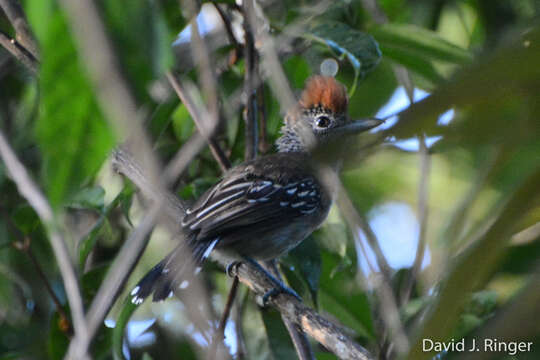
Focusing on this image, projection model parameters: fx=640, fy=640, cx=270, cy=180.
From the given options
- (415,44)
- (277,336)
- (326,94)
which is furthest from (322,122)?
(277,336)

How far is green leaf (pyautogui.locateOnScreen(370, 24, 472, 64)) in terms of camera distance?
324 cm

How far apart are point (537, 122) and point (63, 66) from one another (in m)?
0.72

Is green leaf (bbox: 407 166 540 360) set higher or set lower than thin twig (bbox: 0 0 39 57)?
lower

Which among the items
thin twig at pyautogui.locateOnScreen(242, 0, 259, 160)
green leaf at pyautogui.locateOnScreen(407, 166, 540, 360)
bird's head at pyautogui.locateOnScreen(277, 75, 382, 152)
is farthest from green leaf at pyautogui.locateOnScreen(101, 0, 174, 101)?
bird's head at pyautogui.locateOnScreen(277, 75, 382, 152)

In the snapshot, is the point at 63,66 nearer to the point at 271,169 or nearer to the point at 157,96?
the point at 157,96

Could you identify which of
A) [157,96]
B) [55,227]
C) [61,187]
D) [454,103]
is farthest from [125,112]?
[157,96]

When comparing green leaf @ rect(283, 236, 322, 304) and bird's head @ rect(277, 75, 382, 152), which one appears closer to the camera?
green leaf @ rect(283, 236, 322, 304)

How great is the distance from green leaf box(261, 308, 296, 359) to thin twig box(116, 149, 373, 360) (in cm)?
26

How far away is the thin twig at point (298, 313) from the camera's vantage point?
7.81 ft

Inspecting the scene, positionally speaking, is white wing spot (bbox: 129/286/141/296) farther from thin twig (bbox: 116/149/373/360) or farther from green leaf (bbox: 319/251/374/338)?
green leaf (bbox: 319/251/374/338)

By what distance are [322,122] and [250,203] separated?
1.13 meters

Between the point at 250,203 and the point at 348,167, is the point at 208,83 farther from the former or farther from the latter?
the point at 250,203

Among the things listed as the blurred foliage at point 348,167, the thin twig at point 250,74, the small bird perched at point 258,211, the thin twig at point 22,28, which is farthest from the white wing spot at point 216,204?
the thin twig at point 22,28

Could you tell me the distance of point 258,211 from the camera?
13.4 feet
